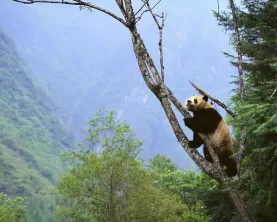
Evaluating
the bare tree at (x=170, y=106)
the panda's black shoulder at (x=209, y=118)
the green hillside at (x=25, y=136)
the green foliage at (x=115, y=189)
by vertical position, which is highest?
the green hillside at (x=25, y=136)

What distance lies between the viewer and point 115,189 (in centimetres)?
2086

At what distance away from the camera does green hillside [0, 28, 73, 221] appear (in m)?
97.2

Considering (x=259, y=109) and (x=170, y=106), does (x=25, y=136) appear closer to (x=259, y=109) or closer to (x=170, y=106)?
(x=259, y=109)

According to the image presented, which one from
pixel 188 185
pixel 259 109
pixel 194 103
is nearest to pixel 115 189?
pixel 188 185

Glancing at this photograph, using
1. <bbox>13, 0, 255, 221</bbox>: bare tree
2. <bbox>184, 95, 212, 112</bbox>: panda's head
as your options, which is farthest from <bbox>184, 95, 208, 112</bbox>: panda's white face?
<bbox>13, 0, 255, 221</bbox>: bare tree

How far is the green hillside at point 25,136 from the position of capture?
97.2m

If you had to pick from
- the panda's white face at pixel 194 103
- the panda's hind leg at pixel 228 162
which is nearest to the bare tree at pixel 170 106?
the panda's white face at pixel 194 103

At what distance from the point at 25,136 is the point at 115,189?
400 ft

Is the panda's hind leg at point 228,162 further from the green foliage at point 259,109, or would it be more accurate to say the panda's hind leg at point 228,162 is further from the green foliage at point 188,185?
the green foliage at point 188,185

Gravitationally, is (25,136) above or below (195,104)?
above

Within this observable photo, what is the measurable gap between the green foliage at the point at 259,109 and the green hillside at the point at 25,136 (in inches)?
2962

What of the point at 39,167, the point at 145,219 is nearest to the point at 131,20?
the point at 145,219

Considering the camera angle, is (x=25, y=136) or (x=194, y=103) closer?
(x=194, y=103)

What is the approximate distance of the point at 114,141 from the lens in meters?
22.9
